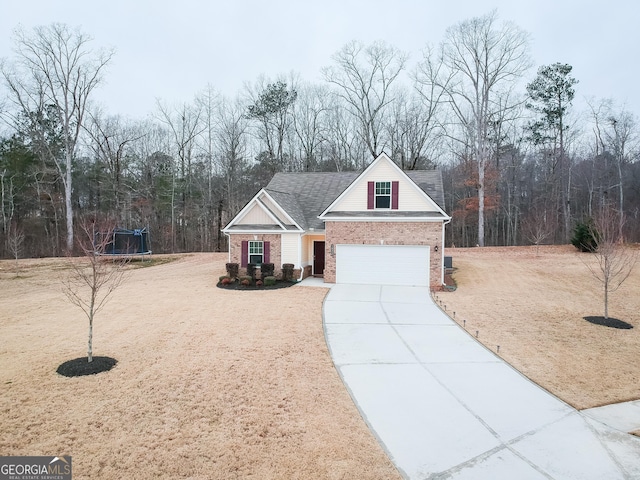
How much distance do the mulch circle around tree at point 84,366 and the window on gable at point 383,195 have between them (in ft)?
41.2

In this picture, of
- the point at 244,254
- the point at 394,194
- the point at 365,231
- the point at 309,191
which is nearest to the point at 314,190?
the point at 309,191

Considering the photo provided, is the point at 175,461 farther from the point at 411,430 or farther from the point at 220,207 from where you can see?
the point at 220,207

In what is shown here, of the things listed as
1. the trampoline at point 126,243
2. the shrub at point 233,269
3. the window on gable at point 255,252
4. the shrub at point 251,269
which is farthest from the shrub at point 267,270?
the trampoline at point 126,243

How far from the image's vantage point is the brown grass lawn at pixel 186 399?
4.66 metres

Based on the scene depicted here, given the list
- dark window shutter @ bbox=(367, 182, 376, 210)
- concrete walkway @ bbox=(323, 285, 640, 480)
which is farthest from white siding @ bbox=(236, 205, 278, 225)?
concrete walkway @ bbox=(323, 285, 640, 480)

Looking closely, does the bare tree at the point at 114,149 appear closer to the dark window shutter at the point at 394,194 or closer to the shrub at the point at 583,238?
the dark window shutter at the point at 394,194

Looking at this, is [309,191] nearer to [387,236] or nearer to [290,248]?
[290,248]

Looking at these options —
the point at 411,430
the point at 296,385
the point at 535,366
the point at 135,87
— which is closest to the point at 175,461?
the point at 296,385

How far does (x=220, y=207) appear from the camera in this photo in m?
34.1

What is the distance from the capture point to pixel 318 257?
19.7 metres

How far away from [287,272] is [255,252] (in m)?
1.97

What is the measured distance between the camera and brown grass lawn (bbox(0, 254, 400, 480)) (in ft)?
15.3

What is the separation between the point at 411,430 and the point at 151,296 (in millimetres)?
12121

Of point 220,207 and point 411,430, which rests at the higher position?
point 220,207
